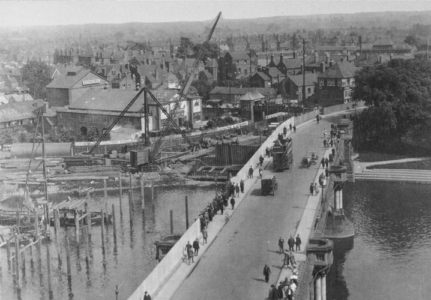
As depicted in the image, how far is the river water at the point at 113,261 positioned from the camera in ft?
130

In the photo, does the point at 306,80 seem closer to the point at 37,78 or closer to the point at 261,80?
the point at 261,80

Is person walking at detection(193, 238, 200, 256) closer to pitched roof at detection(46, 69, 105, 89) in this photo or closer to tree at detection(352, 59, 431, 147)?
tree at detection(352, 59, 431, 147)

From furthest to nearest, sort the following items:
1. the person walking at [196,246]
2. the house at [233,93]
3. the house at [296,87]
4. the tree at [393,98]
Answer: the house at [296,87] → the house at [233,93] → the tree at [393,98] → the person walking at [196,246]

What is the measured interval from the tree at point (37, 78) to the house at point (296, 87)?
4455 centimetres

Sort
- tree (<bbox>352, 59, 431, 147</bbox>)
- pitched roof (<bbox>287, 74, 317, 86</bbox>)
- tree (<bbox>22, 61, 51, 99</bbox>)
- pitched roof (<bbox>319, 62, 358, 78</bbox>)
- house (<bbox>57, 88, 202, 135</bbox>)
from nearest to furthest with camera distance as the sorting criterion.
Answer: tree (<bbox>352, 59, 431, 147</bbox>), house (<bbox>57, 88, 202, 135</bbox>), pitched roof (<bbox>319, 62, 358, 78</bbox>), pitched roof (<bbox>287, 74, 317, 86</bbox>), tree (<bbox>22, 61, 51, 99</bbox>)

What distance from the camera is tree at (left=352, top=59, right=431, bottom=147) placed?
7456 cm

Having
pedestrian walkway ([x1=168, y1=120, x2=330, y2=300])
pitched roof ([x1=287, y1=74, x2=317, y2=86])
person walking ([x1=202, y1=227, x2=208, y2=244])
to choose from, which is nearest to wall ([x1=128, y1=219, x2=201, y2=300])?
person walking ([x1=202, y1=227, x2=208, y2=244])

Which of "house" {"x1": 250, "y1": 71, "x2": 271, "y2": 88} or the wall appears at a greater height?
"house" {"x1": 250, "y1": 71, "x2": 271, "y2": 88}

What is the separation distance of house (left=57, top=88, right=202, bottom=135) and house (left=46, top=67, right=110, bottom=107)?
14.3ft

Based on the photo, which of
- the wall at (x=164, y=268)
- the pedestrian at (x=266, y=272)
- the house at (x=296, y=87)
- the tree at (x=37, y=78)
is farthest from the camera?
the tree at (x=37, y=78)

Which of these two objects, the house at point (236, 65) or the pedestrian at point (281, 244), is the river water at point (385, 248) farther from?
the house at point (236, 65)

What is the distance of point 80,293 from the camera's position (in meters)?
39.3

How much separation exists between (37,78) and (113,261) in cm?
8760

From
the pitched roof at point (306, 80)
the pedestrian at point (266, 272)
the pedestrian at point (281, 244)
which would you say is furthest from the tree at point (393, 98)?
the pedestrian at point (266, 272)
